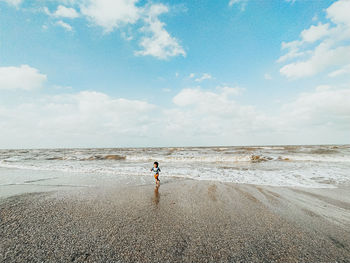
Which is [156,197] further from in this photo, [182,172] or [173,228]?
[182,172]

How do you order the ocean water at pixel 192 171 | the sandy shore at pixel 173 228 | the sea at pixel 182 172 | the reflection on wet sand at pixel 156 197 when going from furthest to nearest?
the ocean water at pixel 192 171, the sea at pixel 182 172, the reflection on wet sand at pixel 156 197, the sandy shore at pixel 173 228

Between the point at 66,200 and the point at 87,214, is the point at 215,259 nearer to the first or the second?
the point at 87,214

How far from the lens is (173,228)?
3.66 m

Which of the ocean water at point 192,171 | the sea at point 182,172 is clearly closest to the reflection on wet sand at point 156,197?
the ocean water at point 192,171

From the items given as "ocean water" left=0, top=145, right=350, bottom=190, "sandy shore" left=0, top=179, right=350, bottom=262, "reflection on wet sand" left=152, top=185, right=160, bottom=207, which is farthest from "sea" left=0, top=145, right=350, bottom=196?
"sandy shore" left=0, top=179, right=350, bottom=262

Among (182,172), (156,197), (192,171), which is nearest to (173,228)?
(156,197)

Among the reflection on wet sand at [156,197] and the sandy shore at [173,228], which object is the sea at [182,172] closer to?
the reflection on wet sand at [156,197]

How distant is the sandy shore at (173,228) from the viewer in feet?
9.01

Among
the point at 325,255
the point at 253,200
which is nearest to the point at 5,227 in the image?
the point at 325,255

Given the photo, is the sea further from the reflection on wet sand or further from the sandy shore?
the sandy shore

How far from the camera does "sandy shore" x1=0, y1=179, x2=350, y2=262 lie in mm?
2746

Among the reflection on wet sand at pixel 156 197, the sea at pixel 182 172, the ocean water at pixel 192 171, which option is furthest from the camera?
the ocean water at pixel 192 171

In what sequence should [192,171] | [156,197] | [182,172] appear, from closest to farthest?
[156,197] → [182,172] → [192,171]

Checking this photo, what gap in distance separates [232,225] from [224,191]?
325cm
